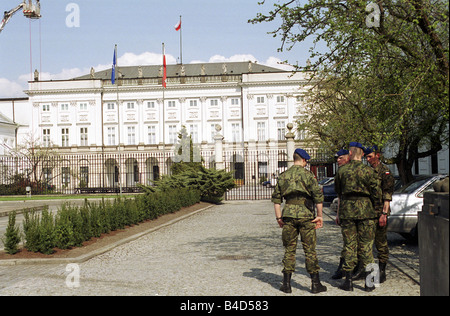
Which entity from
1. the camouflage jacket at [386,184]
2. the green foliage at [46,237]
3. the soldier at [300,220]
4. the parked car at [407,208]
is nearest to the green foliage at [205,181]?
the green foliage at [46,237]

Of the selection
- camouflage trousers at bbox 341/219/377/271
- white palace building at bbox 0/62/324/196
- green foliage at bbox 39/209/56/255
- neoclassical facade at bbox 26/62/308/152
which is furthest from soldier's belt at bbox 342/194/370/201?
neoclassical facade at bbox 26/62/308/152

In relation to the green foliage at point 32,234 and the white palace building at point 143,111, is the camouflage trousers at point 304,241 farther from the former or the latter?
the white palace building at point 143,111

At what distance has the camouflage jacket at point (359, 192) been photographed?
722cm

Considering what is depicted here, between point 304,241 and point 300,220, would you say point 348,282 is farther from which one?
point 300,220

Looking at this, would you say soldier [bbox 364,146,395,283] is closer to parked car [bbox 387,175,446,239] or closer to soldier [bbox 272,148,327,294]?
soldier [bbox 272,148,327,294]

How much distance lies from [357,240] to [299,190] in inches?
44.8

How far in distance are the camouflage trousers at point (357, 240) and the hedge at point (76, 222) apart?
6372 mm

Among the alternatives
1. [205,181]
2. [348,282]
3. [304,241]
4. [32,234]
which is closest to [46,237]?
[32,234]

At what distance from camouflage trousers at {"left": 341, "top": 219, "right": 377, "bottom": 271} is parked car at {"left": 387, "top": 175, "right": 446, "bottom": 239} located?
143 inches

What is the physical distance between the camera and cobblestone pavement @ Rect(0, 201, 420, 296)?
23.8 feet

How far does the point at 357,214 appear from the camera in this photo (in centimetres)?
719

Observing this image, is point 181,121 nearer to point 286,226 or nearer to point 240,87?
point 240,87
